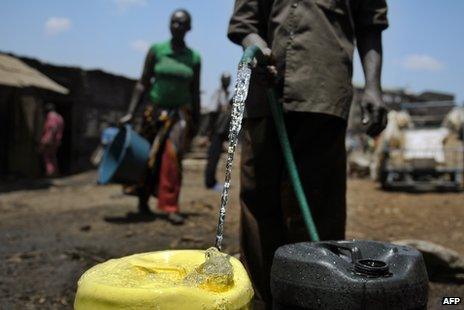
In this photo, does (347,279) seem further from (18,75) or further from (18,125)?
(18,125)

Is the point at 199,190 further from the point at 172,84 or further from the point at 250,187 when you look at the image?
the point at 250,187

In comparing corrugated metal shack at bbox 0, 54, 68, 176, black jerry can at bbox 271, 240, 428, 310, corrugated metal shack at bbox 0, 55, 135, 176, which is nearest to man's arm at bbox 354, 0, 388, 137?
black jerry can at bbox 271, 240, 428, 310

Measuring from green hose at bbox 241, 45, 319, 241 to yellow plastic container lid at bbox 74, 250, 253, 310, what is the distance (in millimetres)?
597

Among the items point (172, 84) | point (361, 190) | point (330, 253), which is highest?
point (172, 84)

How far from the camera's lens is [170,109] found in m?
5.47

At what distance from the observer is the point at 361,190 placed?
1034cm

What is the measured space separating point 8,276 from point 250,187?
1.82 meters

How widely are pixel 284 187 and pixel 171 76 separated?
3.39 m

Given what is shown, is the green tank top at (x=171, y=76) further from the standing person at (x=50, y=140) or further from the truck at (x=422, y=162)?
the standing person at (x=50, y=140)

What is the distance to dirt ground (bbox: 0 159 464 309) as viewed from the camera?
3.06 meters

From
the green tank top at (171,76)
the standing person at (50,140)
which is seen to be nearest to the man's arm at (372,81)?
the green tank top at (171,76)

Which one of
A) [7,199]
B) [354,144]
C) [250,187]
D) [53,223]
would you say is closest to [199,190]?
[7,199]

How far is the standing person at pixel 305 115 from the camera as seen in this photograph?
7.32ft

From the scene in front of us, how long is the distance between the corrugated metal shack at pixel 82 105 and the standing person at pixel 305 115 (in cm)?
1270
